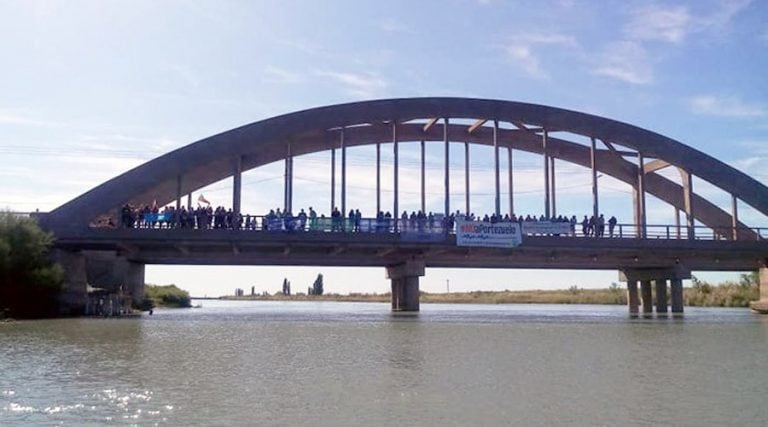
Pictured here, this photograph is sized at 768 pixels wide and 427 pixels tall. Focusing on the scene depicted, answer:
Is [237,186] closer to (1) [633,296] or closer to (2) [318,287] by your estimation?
(1) [633,296]

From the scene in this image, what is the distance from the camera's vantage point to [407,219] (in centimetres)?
4312

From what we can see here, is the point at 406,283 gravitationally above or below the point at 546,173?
below

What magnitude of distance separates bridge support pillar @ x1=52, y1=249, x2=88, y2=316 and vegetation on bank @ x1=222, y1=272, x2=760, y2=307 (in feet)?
177

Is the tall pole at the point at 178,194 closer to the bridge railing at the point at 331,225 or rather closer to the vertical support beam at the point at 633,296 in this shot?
the bridge railing at the point at 331,225

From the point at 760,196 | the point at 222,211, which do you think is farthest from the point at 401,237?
the point at 760,196

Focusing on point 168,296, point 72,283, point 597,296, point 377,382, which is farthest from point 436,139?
point 597,296

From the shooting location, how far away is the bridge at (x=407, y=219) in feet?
136

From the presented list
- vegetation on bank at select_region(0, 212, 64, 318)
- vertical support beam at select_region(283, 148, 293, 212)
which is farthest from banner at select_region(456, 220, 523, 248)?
vegetation on bank at select_region(0, 212, 64, 318)

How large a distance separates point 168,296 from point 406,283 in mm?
29431

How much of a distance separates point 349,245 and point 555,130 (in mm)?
17487

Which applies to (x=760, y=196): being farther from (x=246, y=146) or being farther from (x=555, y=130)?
(x=246, y=146)

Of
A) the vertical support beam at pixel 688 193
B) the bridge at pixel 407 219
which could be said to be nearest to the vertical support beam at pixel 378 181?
the bridge at pixel 407 219

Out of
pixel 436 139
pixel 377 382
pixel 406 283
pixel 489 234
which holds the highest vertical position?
pixel 436 139

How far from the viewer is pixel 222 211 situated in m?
41.5
